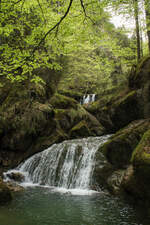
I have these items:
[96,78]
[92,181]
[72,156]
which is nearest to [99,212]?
[92,181]

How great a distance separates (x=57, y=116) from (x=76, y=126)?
5.28 feet

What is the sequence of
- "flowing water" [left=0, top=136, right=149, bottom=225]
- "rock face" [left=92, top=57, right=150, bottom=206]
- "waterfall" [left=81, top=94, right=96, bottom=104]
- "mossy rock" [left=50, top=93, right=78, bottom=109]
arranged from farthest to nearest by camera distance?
1. "waterfall" [left=81, top=94, right=96, bottom=104]
2. "mossy rock" [left=50, top=93, right=78, bottom=109]
3. "rock face" [left=92, top=57, right=150, bottom=206]
4. "flowing water" [left=0, top=136, right=149, bottom=225]

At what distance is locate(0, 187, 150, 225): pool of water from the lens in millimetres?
4715

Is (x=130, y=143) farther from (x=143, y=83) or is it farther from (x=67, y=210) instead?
(x=143, y=83)

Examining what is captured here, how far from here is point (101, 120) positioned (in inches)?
594

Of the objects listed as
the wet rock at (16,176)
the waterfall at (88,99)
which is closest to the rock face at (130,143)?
the waterfall at (88,99)

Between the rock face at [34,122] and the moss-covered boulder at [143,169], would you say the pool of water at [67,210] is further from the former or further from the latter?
the rock face at [34,122]

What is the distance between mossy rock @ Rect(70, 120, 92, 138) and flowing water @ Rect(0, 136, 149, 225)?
253 centimetres

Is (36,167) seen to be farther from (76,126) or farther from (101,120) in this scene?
(101,120)

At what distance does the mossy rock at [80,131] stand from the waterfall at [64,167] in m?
2.53

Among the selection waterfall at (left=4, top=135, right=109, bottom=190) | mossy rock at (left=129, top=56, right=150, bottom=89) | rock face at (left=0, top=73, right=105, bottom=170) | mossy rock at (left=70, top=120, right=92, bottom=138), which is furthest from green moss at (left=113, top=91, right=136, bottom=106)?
waterfall at (left=4, top=135, right=109, bottom=190)

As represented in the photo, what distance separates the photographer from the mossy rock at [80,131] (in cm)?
1342

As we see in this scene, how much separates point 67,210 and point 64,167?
158 inches

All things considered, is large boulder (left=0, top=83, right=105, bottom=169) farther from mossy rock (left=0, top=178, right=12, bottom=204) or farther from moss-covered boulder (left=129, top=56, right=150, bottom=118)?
mossy rock (left=0, top=178, right=12, bottom=204)
